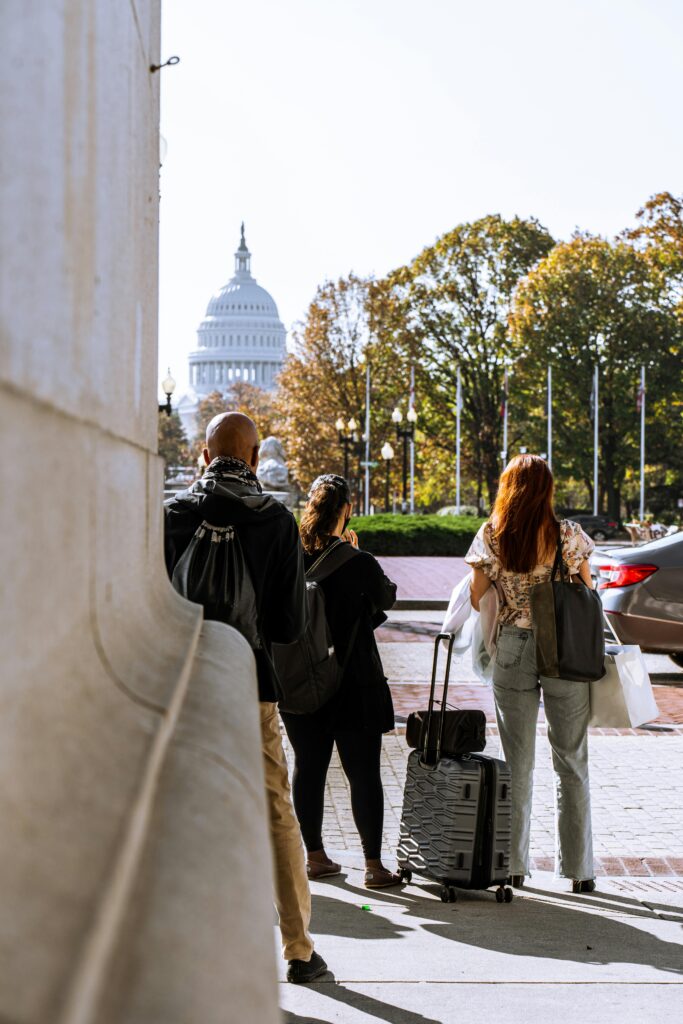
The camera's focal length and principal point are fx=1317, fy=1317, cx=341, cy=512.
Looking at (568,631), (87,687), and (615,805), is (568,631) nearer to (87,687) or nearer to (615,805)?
(615,805)

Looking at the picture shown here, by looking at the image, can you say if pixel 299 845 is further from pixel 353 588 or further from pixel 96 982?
pixel 96 982

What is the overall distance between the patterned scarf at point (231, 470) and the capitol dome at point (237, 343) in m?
163

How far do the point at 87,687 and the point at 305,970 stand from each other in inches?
122

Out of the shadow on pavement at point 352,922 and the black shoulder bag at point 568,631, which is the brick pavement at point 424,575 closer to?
the black shoulder bag at point 568,631

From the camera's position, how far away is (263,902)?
1248 mm

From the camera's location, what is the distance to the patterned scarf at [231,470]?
4.38 m

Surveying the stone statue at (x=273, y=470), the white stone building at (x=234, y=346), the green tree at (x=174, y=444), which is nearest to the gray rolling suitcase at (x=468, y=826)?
the stone statue at (x=273, y=470)

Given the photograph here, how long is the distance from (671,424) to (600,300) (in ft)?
22.0

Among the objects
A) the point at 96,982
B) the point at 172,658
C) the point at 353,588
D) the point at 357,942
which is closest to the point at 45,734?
the point at 96,982

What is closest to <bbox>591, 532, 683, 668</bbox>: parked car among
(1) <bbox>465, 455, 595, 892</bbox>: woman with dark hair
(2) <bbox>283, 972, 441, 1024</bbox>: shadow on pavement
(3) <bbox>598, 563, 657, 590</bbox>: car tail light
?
(3) <bbox>598, 563, 657, 590</bbox>: car tail light

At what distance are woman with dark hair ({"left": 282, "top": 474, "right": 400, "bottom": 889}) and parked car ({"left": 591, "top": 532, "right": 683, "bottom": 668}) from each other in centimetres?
741

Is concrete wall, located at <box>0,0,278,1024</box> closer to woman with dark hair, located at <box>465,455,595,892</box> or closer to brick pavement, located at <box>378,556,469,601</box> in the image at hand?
woman with dark hair, located at <box>465,455,595,892</box>

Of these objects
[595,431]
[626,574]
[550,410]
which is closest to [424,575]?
[626,574]

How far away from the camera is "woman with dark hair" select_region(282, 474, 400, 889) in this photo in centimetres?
A: 582
